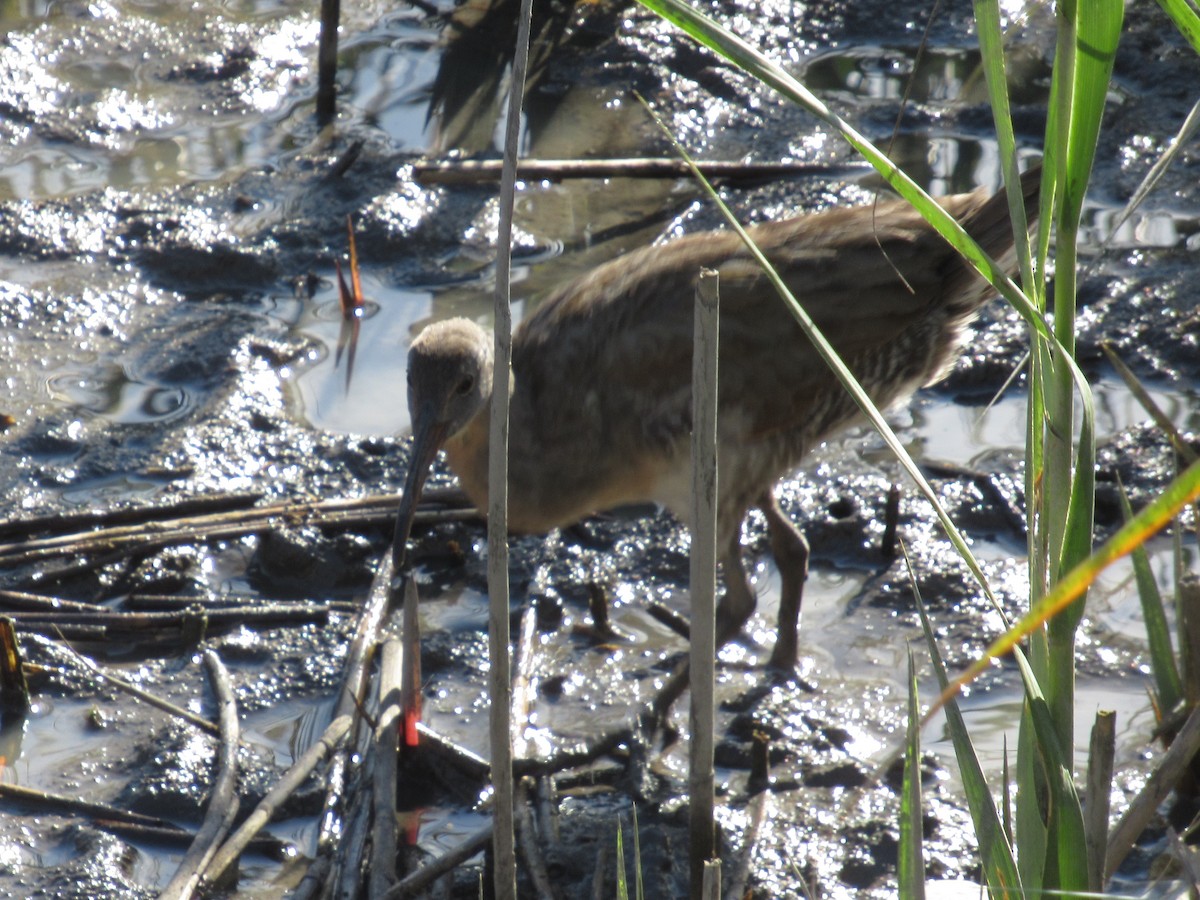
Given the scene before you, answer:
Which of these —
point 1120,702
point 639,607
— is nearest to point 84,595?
point 639,607

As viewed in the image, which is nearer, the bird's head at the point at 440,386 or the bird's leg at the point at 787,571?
the bird's head at the point at 440,386

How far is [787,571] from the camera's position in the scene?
403cm

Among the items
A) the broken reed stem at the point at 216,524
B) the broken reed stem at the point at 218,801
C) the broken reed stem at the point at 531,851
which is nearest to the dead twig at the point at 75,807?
the broken reed stem at the point at 218,801

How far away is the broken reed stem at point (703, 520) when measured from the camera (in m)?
2.07

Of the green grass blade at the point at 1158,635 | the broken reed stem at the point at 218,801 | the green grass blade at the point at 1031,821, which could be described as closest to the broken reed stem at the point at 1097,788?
the green grass blade at the point at 1031,821

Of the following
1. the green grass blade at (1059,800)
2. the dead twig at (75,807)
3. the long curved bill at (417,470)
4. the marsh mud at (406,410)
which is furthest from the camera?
the long curved bill at (417,470)

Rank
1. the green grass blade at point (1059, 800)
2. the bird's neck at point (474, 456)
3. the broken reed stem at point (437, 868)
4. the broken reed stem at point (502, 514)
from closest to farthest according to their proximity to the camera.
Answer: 1. the green grass blade at point (1059, 800)
2. the broken reed stem at point (502, 514)
3. the broken reed stem at point (437, 868)
4. the bird's neck at point (474, 456)

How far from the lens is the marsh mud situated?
133 inches

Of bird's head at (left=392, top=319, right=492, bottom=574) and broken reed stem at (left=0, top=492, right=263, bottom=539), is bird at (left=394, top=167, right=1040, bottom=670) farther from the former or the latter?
broken reed stem at (left=0, top=492, right=263, bottom=539)

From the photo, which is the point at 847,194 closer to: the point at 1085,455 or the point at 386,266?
the point at 386,266

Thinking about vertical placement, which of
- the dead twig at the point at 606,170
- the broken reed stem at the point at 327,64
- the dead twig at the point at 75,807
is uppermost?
the broken reed stem at the point at 327,64

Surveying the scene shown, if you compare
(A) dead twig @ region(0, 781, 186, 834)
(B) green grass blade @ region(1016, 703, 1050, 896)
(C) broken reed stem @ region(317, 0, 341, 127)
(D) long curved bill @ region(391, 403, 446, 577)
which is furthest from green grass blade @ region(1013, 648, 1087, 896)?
(C) broken reed stem @ region(317, 0, 341, 127)

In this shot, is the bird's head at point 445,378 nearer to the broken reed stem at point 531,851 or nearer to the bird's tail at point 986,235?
the broken reed stem at point 531,851

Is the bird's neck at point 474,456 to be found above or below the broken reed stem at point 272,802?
above
